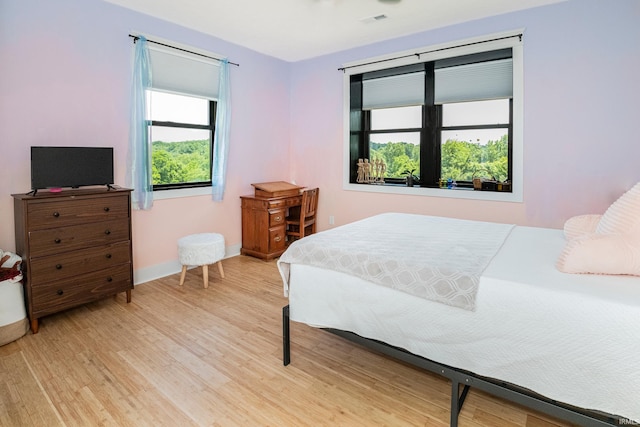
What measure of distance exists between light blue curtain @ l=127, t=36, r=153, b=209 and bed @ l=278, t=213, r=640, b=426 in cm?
220

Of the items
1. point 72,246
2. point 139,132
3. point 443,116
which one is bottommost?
point 72,246

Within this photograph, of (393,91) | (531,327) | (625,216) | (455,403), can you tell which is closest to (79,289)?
(455,403)

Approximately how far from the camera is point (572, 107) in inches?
134

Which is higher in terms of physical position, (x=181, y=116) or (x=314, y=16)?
(x=314, y=16)

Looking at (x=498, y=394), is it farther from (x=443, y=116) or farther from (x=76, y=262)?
(x=443, y=116)

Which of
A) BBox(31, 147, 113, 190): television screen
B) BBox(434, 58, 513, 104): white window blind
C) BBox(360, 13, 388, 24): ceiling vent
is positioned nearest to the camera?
BBox(31, 147, 113, 190): television screen

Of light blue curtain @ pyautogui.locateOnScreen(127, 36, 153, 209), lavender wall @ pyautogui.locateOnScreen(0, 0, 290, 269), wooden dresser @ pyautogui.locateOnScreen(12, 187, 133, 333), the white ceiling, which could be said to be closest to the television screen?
wooden dresser @ pyautogui.locateOnScreen(12, 187, 133, 333)

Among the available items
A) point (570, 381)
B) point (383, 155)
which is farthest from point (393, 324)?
point (383, 155)

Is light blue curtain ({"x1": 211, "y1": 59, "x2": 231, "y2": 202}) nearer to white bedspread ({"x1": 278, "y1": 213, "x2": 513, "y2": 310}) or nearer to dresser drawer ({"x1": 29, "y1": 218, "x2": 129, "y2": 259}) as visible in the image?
dresser drawer ({"x1": 29, "y1": 218, "x2": 129, "y2": 259})

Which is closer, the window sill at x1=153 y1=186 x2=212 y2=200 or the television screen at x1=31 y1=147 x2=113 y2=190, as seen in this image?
the television screen at x1=31 y1=147 x2=113 y2=190

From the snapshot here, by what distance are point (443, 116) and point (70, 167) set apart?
3.83 m

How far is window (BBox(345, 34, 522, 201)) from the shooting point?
12.6 ft

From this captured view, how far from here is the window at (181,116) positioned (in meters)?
3.84

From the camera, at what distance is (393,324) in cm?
180
